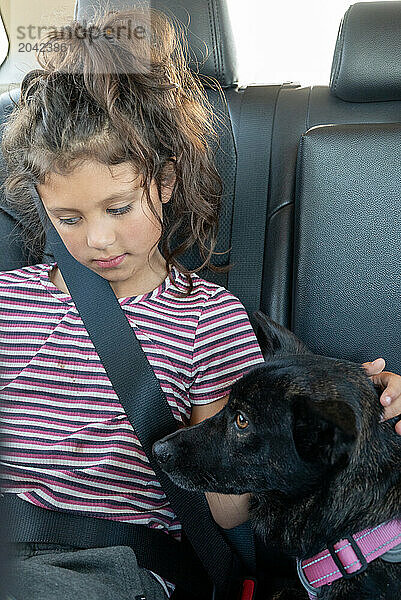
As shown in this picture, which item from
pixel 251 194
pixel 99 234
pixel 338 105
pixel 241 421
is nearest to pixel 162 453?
pixel 241 421

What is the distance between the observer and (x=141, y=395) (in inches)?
69.6

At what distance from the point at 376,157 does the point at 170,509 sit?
45.2 inches

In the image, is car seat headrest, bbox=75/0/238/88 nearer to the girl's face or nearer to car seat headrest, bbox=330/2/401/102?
car seat headrest, bbox=330/2/401/102

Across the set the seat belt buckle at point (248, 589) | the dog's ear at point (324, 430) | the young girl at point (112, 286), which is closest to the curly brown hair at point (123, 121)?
the young girl at point (112, 286)

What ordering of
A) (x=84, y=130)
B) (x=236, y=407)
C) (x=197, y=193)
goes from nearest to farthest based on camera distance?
(x=236, y=407) < (x=84, y=130) < (x=197, y=193)

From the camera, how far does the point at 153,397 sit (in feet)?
5.82

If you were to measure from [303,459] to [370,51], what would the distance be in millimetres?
1411

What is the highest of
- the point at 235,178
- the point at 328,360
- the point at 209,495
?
the point at 235,178

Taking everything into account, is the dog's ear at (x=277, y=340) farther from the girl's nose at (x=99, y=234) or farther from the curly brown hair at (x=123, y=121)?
the girl's nose at (x=99, y=234)

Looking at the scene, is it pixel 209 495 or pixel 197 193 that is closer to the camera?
pixel 209 495

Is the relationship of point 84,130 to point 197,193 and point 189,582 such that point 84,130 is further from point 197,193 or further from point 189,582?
point 189,582

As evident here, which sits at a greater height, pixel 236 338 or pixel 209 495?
pixel 236 338

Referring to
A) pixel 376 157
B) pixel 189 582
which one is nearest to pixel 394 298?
pixel 376 157

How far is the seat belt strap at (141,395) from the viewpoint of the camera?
1.75 metres
